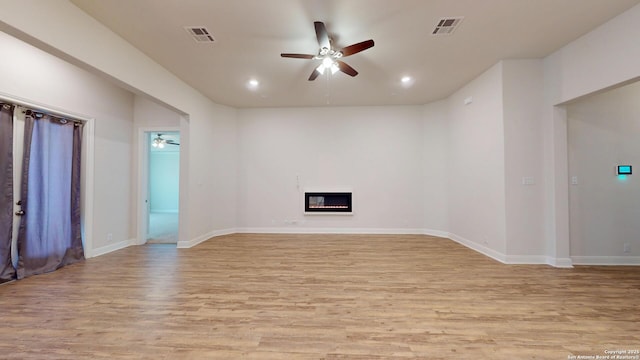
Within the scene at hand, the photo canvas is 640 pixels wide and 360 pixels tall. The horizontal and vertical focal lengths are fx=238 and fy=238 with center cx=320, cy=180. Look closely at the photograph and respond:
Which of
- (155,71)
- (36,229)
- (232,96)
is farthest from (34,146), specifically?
(232,96)

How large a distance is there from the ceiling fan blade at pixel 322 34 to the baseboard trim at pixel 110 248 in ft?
15.8

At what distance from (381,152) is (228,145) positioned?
3698 mm

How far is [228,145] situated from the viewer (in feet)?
18.8

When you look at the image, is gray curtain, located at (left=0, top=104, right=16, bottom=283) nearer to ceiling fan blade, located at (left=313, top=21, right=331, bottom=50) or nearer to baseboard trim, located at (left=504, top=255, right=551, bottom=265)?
ceiling fan blade, located at (left=313, top=21, right=331, bottom=50)

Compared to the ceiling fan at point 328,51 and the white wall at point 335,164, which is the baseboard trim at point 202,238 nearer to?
the white wall at point 335,164

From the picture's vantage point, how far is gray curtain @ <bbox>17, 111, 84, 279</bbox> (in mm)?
3145

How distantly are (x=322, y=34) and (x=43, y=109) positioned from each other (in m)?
3.98

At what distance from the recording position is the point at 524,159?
3.60 m

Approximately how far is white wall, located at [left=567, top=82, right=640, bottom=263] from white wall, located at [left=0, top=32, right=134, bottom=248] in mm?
7566

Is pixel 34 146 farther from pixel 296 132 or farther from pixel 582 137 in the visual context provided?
pixel 582 137

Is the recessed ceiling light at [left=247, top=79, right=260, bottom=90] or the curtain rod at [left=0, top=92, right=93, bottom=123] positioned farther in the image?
the recessed ceiling light at [left=247, top=79, right=260, bottom=90]

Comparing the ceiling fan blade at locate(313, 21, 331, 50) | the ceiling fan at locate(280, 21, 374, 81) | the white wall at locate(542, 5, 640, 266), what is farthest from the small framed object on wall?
the ceiling fan blade at locate(313, 21, 331, 50)

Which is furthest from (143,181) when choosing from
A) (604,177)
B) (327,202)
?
(604,177)

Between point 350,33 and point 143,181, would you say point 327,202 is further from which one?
point 143,181
